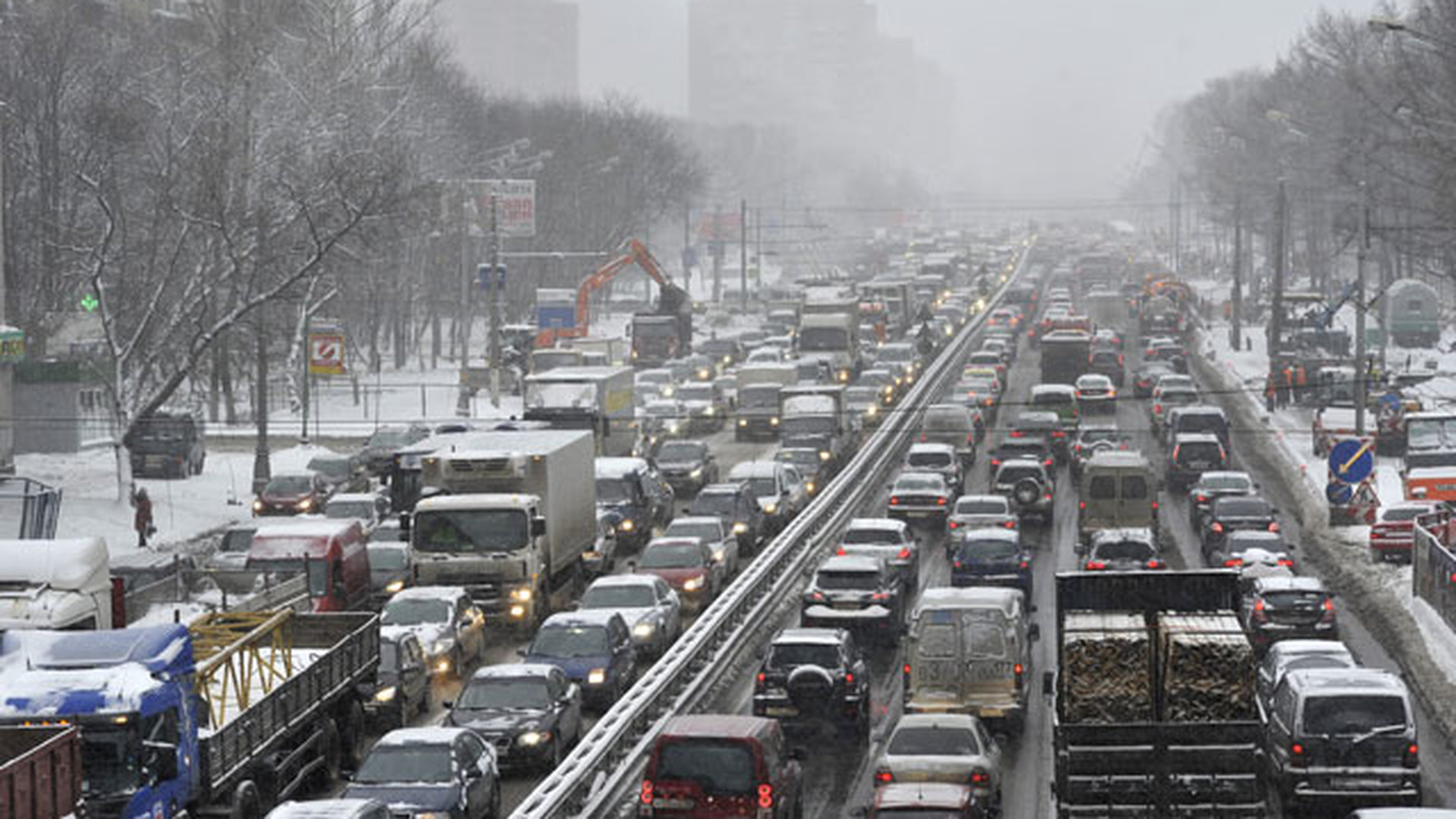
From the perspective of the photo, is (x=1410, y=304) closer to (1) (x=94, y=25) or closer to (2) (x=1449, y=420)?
(2) (x=1449, y=420)

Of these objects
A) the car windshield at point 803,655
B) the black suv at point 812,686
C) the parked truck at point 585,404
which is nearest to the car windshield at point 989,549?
the black suv at point 812,686

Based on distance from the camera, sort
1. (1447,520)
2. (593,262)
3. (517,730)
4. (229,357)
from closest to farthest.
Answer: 1. (517,730)
2. (1447,520)
3. (229,357)
4. (593,262)

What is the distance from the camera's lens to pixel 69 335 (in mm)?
79188

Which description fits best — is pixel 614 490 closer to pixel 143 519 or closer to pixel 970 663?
pixel 143 519

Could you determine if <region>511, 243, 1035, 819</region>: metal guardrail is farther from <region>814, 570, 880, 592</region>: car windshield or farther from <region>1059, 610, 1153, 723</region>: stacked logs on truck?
<region>1059, 610, 1153, 723</region>: stacked logs on truck

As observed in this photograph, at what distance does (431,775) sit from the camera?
24.5 metres

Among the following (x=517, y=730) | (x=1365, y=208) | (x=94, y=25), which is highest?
(x=94, y=25)

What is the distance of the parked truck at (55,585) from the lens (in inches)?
1032

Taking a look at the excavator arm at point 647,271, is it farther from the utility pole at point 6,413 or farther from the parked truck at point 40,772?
the parked truck at point 40,772

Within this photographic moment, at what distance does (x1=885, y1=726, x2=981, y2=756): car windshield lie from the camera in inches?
1001

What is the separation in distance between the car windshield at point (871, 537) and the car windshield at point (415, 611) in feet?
30.0

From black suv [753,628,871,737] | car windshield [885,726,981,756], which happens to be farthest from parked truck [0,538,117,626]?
car windshield [885,726,981,756]

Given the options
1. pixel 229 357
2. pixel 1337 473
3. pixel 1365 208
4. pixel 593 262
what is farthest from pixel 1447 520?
pixel 593 262

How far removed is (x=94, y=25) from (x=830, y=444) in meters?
60.0
